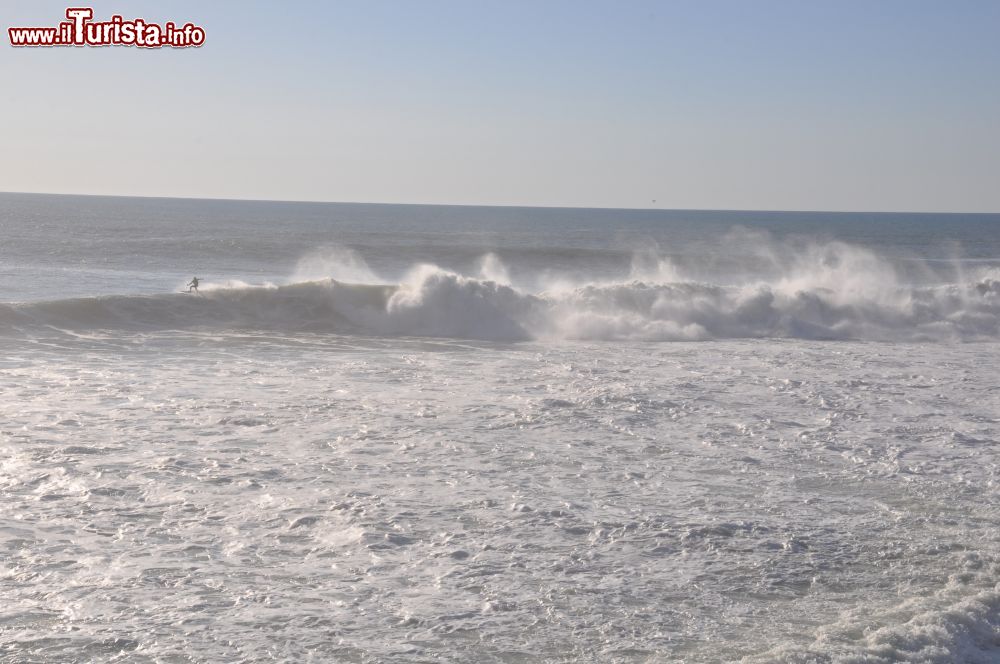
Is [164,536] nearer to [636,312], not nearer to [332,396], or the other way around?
[332,396]

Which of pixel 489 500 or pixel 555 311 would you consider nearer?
pixel 489 500

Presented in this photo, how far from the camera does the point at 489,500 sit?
7094 mm

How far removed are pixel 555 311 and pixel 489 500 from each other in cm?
1290

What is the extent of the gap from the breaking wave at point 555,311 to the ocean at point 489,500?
1390 mm

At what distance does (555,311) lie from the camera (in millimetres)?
19828

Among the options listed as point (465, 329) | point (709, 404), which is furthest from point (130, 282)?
point (709, 404)

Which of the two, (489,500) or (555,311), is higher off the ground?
(555,311)

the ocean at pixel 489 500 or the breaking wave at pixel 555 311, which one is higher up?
the breaking wave at pixel 555 311

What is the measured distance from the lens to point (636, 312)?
67.2 feet

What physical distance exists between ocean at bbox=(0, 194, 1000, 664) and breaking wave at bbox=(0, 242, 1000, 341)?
1.39m

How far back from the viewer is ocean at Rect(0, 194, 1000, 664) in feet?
16.2

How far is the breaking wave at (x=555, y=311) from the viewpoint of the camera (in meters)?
18.4

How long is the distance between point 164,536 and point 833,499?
15.8 feet

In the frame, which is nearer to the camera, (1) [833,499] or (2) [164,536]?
(2) [164,536]
